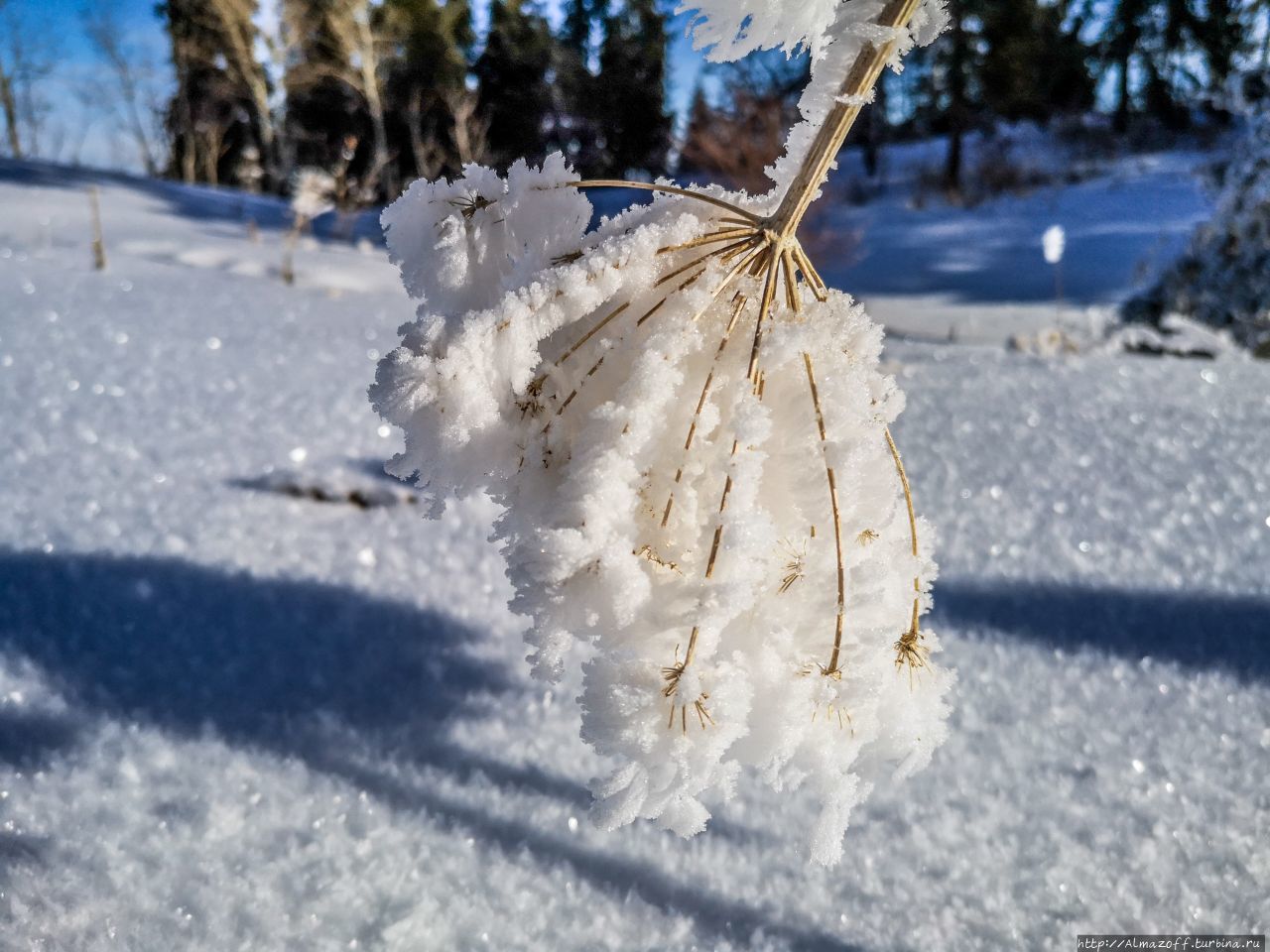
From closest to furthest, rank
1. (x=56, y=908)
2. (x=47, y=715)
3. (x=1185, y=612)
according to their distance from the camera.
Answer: (x=56, y=908), (x=47, y=715), (x=1185, y=612)

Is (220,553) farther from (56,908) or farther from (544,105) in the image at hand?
(544,105)

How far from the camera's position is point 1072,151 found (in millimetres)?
16031

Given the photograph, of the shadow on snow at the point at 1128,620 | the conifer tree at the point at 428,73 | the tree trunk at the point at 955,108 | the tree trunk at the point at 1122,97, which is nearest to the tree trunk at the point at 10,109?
the conifer tree at the point at 428,73

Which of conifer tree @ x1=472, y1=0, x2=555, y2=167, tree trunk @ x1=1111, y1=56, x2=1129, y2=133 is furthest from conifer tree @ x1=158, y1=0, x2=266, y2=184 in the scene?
tree trunk @ x1=1111, y1=56, x2=1129, y2=133

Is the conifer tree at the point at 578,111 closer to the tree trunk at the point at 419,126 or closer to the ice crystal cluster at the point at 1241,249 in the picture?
the tree trunk at the point at 419,126

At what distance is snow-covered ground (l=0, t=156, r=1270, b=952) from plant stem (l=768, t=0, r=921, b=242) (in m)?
1.29

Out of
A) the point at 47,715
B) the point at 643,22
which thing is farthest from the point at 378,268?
the point at 643,22

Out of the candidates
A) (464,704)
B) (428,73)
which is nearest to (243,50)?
(428,73)

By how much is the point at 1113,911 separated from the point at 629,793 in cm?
123

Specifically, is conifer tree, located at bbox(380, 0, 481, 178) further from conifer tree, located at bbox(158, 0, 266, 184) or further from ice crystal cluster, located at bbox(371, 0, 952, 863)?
ice crystal cluster, located at bbox(371, 0, 952, 863)

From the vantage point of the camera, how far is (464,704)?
212cm

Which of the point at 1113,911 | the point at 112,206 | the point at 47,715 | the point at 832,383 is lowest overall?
the point at 1113,911

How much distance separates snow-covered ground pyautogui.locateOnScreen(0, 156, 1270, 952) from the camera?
4.99 ft

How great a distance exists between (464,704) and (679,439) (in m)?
1.50
